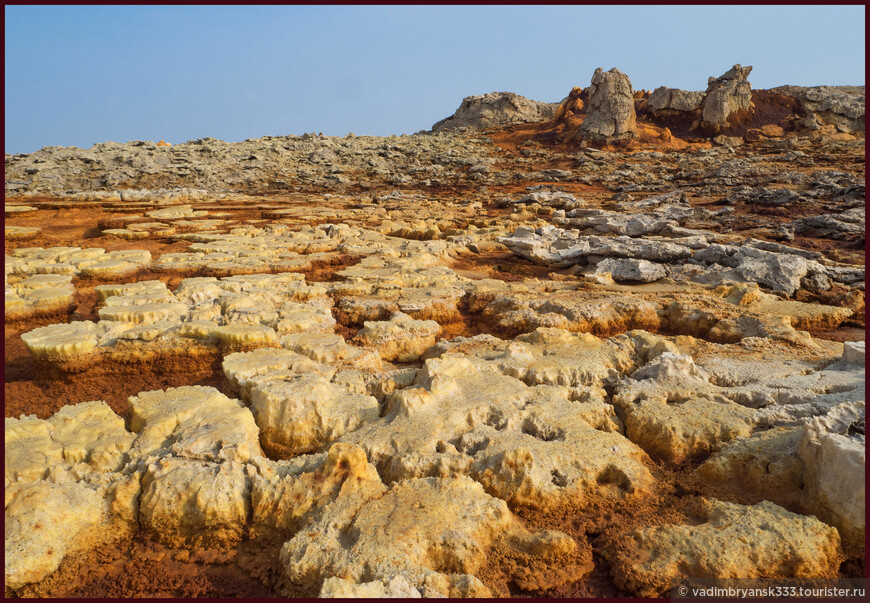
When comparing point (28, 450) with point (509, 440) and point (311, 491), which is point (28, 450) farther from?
point (509, 440)

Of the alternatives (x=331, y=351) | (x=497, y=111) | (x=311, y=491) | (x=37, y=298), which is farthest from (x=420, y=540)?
(x=497, y=111)

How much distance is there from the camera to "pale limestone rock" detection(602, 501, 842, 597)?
1797mm

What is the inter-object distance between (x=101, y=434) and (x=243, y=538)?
3.39ft

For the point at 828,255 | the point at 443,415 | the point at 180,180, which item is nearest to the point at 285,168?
the point at 180,180

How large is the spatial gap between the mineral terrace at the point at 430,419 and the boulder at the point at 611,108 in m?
18.4

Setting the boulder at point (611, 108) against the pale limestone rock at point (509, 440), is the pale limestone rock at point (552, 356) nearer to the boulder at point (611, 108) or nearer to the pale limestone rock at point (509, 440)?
the pale limestone rock at point (509, 440)

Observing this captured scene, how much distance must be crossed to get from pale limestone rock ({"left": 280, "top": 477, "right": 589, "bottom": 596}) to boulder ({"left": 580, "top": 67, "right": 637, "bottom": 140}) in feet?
83.4

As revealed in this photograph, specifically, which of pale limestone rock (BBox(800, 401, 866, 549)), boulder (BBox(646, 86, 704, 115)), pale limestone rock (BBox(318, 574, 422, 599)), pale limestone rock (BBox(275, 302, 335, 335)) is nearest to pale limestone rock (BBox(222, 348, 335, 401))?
pale limestone rock (BBox(275, 302, 335, 335))

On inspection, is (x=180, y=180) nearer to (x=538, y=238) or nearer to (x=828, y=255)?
(x=538, y=238)

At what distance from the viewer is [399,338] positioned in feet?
13.4

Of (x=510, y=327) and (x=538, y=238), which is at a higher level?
(x=538, y=238)

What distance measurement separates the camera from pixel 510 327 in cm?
446

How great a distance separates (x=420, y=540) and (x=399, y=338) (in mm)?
2270

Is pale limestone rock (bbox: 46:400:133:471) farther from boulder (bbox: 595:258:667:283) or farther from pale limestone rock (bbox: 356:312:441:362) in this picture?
boulder (bbox: 595:258:667:283)
